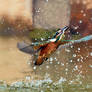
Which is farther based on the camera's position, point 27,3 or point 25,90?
point 25,90

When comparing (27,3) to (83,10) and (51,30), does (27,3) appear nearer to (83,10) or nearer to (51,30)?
(51,30)

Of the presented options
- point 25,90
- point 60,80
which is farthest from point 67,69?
point 25,90

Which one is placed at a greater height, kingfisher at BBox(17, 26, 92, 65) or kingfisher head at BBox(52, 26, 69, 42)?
kingfisher head at BBox(52, 26, 69, 42)

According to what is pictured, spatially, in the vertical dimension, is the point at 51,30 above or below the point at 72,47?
above

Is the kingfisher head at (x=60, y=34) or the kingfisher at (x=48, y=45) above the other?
the kingfisher head at (x=60, y=34)


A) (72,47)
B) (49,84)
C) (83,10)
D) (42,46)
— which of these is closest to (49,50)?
(42,46)

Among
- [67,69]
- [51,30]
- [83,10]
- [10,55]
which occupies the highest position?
[83,10]

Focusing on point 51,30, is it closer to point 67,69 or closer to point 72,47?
point 72,47
